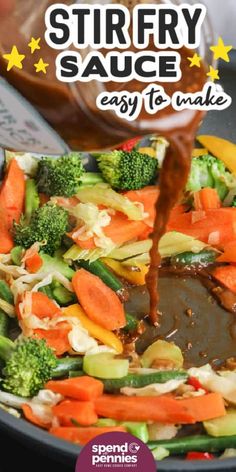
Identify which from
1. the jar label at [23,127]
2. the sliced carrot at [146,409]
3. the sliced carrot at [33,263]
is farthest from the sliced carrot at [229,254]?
the jar label at [23,127]

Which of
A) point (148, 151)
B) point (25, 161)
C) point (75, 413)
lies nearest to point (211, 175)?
point (148, 151)

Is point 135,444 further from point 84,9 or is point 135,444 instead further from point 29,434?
point 84,9

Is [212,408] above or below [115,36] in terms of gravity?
below

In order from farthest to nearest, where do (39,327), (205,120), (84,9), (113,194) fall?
(205,120) → (113,194) → (39,327) → (84,9)

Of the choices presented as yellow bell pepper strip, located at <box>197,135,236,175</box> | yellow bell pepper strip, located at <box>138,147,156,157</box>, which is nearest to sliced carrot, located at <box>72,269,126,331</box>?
yellow bell pepper strip, located at <box>138,147,156,157</box>

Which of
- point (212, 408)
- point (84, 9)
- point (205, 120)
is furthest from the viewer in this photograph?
point (205, 120)

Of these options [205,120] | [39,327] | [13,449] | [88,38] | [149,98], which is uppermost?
[88,38]

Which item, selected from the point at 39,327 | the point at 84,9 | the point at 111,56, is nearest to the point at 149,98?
the point at 111,56
